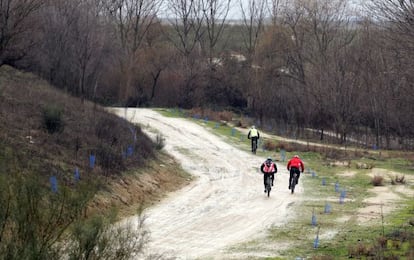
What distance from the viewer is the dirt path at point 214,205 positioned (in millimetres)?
18895

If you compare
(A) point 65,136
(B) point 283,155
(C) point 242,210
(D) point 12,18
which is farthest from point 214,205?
(B) point 283,155

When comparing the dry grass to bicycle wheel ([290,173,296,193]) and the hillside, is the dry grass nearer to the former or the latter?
the hillside

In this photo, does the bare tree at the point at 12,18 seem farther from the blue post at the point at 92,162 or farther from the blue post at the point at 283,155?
the blue post at the point at 283,155

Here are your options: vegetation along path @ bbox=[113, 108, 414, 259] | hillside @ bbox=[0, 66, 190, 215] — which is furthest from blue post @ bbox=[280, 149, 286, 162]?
hillside @ bbox=[0, 66, 190, 215]

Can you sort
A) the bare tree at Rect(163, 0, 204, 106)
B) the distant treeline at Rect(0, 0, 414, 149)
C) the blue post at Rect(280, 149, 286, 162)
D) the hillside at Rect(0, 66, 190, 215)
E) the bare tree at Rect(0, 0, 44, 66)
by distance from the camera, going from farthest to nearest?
the bare tree at Rect(163, 0, 204, 106) < the distant treeline at Rect(0, 0, 414, 149) < the blue post at Rect(280, 149, 286, 162) < the bare tree at Rect(0, 0, 44, 66) < the hillside at Rect(0, 66, 190, 215)

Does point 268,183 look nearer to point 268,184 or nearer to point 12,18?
point 268,184

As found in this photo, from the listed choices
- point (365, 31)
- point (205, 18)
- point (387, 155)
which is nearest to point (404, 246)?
point (387, 155)

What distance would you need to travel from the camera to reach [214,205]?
24.7 meters

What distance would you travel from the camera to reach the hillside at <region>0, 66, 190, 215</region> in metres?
23.3

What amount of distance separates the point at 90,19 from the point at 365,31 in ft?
89.7

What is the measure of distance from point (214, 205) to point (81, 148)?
572 centimetres

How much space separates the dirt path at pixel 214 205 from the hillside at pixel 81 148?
46.6 inches

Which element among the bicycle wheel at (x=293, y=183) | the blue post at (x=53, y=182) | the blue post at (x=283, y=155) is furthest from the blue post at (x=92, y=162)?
the blue post at (x=283, y=155)

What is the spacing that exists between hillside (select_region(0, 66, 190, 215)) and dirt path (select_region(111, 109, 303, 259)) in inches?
46.6
